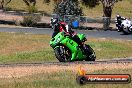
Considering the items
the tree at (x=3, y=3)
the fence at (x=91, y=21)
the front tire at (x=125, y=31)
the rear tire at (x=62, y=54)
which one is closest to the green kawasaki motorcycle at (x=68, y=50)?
the rear tire at (x=62, y=54)

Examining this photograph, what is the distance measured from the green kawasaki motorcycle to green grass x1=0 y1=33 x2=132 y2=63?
6008 mm

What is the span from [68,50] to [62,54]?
440mm

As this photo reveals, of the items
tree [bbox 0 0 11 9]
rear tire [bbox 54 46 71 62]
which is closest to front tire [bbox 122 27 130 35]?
rear tire [bbox 54 46 71 62]

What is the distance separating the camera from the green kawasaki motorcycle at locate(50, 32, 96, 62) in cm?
1950

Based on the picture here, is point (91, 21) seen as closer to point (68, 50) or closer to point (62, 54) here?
point (68, 50)

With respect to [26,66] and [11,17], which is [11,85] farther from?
[11,17]

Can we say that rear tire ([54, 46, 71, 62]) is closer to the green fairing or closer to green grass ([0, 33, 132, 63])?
the green fairing

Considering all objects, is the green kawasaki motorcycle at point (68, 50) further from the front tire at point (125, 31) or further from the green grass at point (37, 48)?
the front tire at point (125, 31)

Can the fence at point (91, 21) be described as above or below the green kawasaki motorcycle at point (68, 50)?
below

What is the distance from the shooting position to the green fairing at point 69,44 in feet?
63.7

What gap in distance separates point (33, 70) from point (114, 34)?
912 inches

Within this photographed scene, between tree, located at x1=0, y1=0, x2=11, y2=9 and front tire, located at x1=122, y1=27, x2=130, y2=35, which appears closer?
front tire, located at x1=122, y1=27, x2=130, y2=35

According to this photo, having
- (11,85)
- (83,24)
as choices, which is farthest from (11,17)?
(11,85)

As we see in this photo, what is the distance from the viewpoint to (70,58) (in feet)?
65.9
